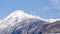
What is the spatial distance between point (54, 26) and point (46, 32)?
578cm

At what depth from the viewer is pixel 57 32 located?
110 meters

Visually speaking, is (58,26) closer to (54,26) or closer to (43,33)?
(54,26)

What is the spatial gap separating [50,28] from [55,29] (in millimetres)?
3344

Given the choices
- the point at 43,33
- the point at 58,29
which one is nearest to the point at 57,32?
the point at 58,29

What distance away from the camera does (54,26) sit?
4405 inches

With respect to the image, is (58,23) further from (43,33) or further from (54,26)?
(43,33)

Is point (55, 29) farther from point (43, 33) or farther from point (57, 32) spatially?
point (43, 33)

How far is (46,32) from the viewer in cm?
11325

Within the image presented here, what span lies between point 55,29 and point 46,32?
6160 millimetres

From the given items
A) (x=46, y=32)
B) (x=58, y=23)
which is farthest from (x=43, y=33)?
(x=58, y=23)

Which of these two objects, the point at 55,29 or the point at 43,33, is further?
the point at 43,33

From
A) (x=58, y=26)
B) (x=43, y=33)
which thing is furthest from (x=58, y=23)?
(x=43, y=33)

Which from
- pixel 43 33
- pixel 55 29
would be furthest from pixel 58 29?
pixel 43 33

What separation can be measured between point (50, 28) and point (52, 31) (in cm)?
245
